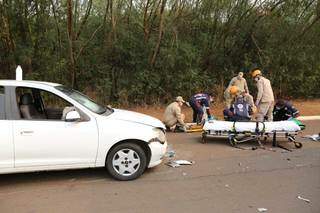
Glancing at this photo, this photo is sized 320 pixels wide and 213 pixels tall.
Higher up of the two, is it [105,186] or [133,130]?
→ [133,130]

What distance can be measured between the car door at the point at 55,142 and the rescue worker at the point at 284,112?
18.9 feet

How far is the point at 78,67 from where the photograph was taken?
55.6ft

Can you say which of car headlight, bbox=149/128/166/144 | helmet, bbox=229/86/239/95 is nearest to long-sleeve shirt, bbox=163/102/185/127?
helmet, bbox=229/86/239/95

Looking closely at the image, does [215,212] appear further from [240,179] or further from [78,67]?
[78,67]

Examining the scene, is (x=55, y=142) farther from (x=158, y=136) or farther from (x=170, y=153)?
(x=170, y=153)

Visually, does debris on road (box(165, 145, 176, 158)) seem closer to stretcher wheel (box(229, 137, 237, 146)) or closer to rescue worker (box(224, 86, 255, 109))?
stretcher wheel (box(229, 137, 237, 146))

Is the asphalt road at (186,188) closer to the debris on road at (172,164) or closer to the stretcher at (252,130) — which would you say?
the debris on road at (172,164)

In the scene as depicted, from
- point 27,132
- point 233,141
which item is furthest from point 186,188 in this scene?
point 233,141

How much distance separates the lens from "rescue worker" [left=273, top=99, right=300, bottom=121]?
34.2 ft

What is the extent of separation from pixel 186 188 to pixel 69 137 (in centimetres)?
194

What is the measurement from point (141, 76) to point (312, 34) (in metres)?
8.33

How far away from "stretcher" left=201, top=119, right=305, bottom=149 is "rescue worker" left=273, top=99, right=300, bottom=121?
1.06 metres

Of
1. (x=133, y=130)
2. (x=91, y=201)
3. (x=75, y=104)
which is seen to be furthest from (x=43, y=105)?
(x=91, y=201)

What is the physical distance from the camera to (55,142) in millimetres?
6293
